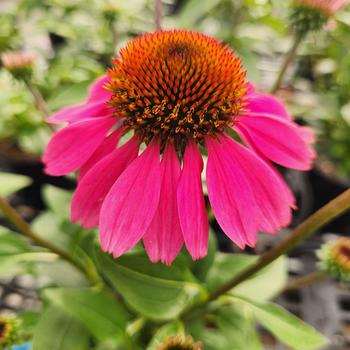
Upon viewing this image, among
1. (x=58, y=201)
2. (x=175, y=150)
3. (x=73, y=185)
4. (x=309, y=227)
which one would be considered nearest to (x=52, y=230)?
(x=58, y=201)

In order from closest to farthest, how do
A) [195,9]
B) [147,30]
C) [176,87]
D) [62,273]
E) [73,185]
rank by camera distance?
1. [176,87]
2. [62,273]
3. [195,9]
4. [147,30]
5. [73,185]

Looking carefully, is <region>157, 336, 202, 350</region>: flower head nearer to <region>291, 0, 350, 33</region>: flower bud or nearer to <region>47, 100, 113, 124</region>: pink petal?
<region>47, 100, 113, 124</region>: pink petal

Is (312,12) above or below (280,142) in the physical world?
above

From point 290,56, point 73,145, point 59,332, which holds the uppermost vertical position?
point 290,56

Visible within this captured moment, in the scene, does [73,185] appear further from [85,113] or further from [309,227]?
[309,227]

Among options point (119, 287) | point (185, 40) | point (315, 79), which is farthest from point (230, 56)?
point (315, 79)

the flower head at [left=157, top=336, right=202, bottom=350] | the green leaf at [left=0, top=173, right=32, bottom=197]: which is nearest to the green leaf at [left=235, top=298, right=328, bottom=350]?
the flower head at [left=157, top=336, right=202, bottom=350]

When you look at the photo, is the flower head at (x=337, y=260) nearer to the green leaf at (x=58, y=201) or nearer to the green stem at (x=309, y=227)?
the green stem at (x=309, y=227)

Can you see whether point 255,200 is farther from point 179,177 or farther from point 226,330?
point 226,330
